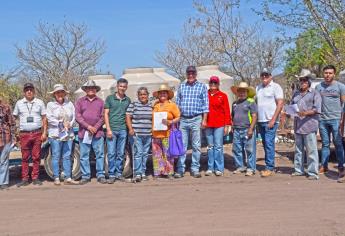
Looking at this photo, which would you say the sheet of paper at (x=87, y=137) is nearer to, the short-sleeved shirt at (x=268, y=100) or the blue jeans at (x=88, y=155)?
the blue jeans at (x=88, y=155)

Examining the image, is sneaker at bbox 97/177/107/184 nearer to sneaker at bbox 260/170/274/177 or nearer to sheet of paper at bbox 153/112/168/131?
sheet of paper at bbox 153/112/168/131

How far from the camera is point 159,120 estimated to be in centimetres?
988

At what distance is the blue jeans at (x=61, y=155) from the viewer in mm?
9766

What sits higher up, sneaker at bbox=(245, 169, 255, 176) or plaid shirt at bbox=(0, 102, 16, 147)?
plaid shirt at bbox=(0, 102, 16, 147)

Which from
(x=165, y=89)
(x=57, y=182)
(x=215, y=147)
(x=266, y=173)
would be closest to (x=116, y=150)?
(x=57, y=182)

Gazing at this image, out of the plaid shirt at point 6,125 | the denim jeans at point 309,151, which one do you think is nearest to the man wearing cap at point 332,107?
the denim jeans at point 309,151

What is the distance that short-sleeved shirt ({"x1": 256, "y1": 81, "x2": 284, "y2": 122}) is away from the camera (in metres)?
10.1

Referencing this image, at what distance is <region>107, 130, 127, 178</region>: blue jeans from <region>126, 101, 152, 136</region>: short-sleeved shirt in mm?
267

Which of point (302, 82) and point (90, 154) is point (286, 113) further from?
point (90, 154)

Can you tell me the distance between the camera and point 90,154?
10.6m

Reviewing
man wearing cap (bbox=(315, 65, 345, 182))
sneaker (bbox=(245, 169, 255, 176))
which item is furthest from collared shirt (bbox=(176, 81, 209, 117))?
man wearing cap (bbox=(315, 65, 345, 182))

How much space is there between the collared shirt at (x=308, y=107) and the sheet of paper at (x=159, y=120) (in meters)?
2.44

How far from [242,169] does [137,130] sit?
7.42 ft

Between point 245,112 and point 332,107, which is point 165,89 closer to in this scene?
point 245,112
